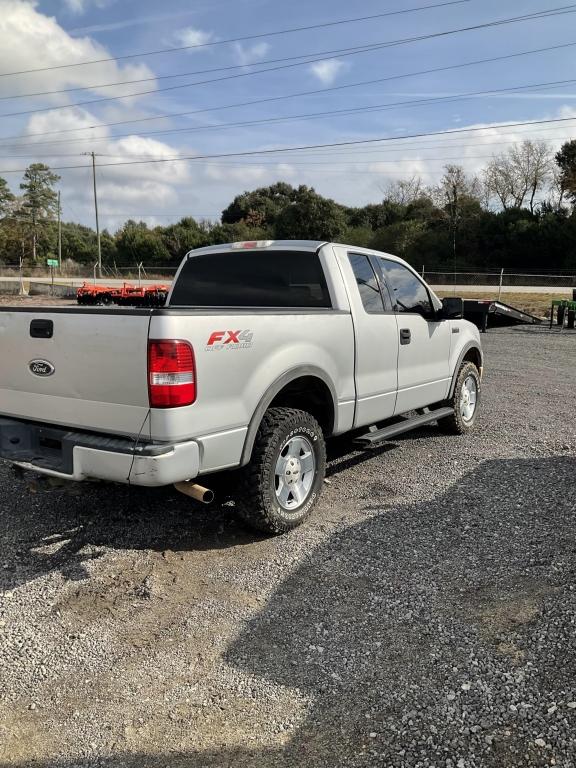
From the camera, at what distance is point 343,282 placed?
16.3ft

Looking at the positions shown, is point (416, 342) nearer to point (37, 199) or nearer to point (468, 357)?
point (468, 357)

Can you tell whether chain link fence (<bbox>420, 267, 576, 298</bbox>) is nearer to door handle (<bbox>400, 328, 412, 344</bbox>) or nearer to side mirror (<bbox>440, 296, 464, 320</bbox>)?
side mirror (<bbox>440, 296, 464, 320</bbox>)

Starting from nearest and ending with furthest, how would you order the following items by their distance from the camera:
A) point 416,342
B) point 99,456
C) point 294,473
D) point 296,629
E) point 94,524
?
point 296,629 → point 99,456 → point 294,473 → point 94,524 → point 416,342

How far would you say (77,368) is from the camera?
3.66 m

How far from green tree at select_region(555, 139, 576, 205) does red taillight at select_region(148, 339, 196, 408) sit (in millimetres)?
57261

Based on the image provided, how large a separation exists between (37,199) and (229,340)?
84.6 meters

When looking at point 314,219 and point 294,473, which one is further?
point 314,219

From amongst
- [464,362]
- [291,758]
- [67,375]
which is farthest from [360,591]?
[464,362]

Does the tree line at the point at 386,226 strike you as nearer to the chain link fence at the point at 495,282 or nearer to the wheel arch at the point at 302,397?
the chain link fence at the point at 495,282

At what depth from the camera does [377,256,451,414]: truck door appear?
565cm

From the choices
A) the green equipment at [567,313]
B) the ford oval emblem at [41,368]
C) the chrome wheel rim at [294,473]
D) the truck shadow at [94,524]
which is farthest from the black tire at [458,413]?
the green equipment at [567,313]

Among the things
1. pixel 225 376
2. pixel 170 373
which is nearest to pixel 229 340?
pixel 225 376

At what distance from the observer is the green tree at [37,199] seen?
78.1 metres

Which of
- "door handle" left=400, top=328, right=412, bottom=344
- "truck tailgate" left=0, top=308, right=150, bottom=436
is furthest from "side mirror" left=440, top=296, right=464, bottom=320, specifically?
"truck tailgate" left=0, top=308, right=150, bottom=436
